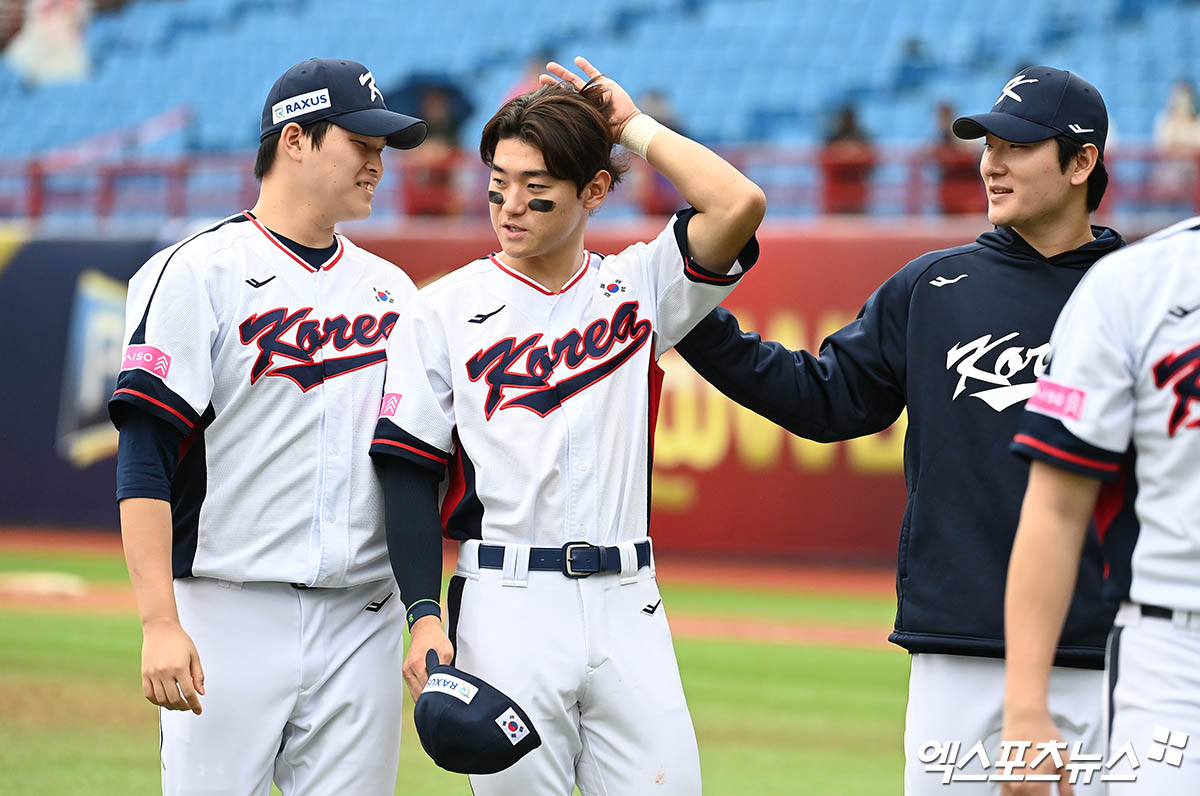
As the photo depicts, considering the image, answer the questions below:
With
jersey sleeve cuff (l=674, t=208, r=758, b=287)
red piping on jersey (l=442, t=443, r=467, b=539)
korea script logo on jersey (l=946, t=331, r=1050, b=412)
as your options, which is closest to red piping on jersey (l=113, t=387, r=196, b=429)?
red piping on jersey (l=442, t=443, r=467, b=539)

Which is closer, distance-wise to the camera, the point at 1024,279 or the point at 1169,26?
the point at 1024,279

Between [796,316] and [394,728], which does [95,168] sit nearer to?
[796,316]

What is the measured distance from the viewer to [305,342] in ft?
11.4

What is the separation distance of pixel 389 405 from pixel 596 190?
2.21ft

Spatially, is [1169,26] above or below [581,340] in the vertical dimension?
above

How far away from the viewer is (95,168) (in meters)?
15.8

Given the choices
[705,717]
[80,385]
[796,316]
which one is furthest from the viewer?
[80,385]

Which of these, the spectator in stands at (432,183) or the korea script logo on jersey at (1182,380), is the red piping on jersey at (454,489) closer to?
the korea script logo on jersey at (1182,380)

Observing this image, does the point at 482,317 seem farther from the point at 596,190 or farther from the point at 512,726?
the point at 512,726

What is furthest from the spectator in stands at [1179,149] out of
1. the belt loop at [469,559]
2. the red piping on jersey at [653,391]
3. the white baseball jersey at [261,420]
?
the belt loop at [469,559]

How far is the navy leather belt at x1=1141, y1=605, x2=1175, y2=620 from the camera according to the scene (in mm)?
2459

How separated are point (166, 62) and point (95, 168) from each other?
258 inches

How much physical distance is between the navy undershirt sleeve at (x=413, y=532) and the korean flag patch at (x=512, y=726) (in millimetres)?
305

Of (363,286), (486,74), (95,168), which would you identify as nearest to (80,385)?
(95,168)
